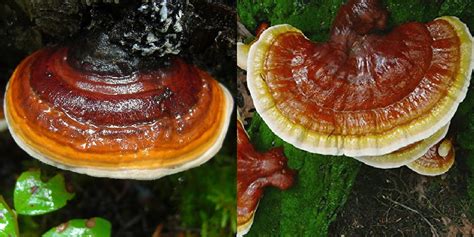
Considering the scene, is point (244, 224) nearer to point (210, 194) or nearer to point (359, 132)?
point (359, 132)

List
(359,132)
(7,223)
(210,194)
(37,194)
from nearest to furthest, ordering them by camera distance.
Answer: (359,132), (7,223), (37,194), (210,194)

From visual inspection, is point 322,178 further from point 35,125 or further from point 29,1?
point 29,1

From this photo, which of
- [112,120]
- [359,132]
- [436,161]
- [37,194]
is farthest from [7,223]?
[436,161]

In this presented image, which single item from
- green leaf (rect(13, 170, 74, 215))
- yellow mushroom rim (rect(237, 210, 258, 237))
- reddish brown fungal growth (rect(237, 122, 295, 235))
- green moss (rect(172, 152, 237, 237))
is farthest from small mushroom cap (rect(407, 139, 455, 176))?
green leaf (rect(13, 170, 74, 215))

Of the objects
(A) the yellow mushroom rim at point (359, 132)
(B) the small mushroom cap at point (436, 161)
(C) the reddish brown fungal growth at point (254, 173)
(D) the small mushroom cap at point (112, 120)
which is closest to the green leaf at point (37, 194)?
(D) the small mushroom cap at point (112, 120)

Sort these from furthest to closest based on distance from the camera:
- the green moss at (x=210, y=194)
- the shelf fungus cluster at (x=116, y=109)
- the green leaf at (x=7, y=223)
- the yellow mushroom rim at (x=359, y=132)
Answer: the green moss at (x=210, y=194)
the green leaf at (x=7, y=223)
the shelf fungus cluster at (x=116, y=109)
the yellow mushroom rim at (x=359, y=132)

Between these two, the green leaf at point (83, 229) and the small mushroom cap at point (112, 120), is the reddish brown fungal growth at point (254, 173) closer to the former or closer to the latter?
the small mushroom cap at point (112, 120)

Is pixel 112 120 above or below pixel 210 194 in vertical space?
above

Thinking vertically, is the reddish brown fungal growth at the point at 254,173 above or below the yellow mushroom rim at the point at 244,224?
above
